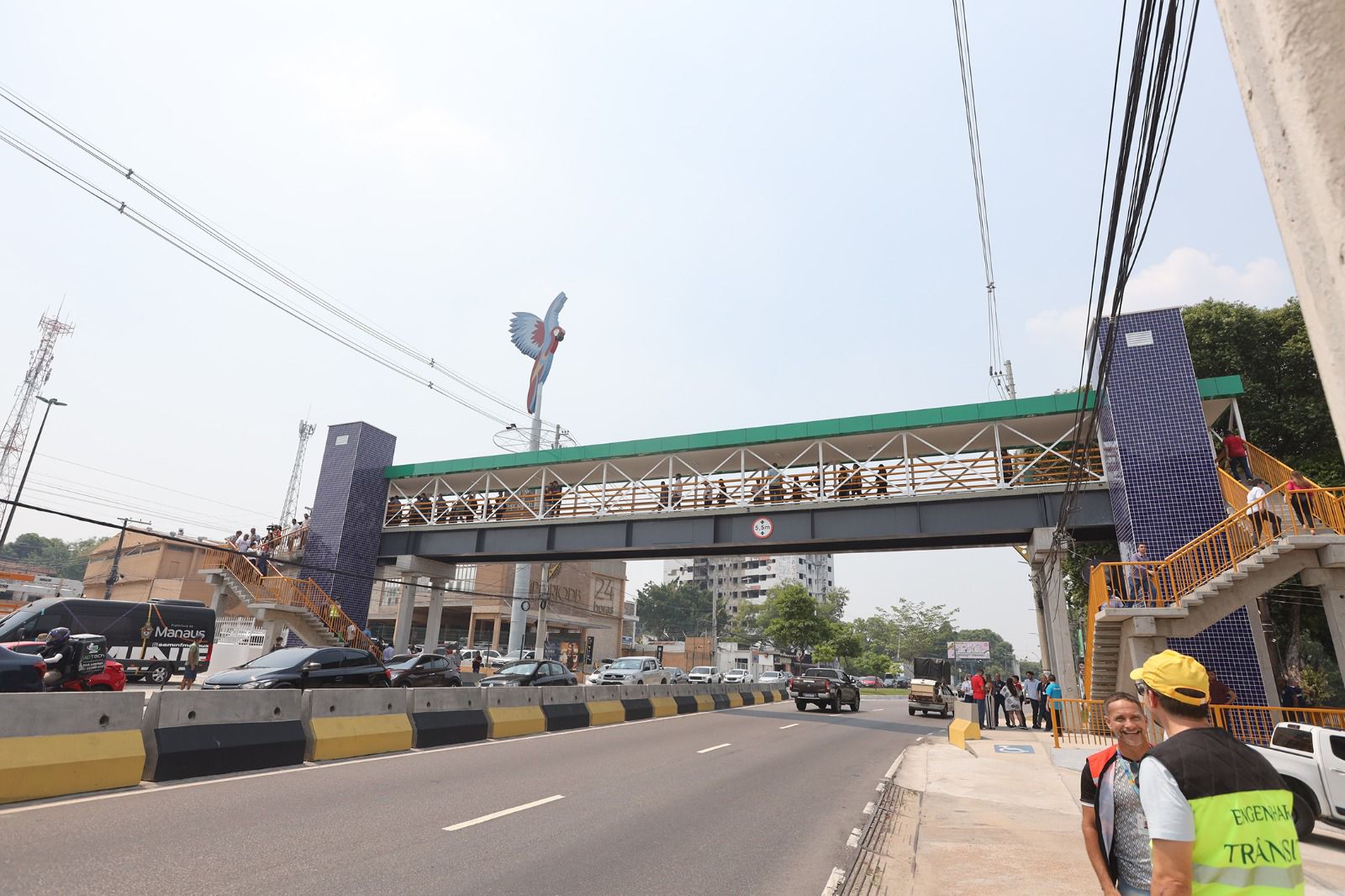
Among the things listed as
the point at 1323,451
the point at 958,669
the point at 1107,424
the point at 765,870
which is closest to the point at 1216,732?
the point at 765,870

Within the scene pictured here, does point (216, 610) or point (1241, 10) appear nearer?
point (1241, 10)

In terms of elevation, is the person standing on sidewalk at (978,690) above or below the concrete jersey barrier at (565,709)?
above

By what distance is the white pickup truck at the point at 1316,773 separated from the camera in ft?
30.2

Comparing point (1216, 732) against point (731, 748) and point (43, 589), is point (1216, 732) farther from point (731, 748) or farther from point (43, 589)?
point (43, 589)

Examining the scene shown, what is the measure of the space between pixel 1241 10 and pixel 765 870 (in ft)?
22.2

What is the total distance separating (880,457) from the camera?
933 inches

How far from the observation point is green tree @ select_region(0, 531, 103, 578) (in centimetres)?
14050

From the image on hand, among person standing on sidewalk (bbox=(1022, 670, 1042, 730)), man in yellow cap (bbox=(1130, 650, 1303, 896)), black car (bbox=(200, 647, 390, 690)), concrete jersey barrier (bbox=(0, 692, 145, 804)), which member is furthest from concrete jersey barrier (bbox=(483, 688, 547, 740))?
person standing on sidewalk (bbox=(1022, 670, 1042, 730))

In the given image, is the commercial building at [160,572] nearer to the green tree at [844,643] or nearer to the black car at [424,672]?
the black car at [424,672]

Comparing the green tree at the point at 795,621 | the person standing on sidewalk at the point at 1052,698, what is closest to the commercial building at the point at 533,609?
the green tree at the point at 795,621

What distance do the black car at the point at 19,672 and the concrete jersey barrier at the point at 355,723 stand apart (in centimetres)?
398

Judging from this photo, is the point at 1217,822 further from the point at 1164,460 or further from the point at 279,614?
the point at 279,614

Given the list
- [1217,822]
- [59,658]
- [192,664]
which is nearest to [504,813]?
[1217,822]

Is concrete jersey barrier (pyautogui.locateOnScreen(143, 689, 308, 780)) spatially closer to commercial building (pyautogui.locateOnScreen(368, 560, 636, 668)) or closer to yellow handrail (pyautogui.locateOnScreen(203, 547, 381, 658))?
yellow handrail (pyautogui.locateOnScreen(203, 547, 381, 658))
